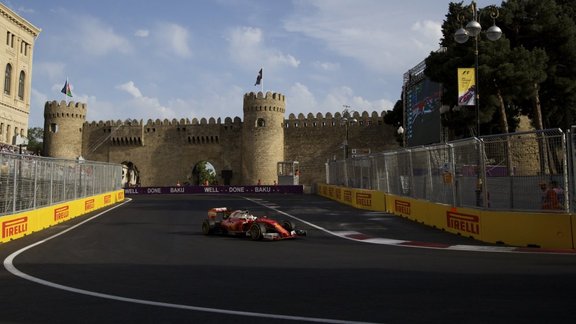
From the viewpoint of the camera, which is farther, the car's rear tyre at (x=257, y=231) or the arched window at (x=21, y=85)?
the arched window at (x=21, y=85)

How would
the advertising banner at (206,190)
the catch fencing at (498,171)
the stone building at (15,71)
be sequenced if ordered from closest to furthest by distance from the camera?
the catch fencing at (498,171) < the advertising banner at (206,190) < the stone building at (15,71)

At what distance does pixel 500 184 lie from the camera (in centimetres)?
1152

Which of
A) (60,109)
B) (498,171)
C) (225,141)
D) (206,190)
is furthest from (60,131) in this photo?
(498,171)

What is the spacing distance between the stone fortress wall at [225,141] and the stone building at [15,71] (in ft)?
17.5

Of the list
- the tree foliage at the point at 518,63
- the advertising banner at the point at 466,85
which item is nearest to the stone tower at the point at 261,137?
the tree foliage at the point at 518,63

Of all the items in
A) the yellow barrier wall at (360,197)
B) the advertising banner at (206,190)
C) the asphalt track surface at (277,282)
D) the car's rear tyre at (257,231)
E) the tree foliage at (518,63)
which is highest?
the tree foliage at (518,63)

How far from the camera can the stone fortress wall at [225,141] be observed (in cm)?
6228

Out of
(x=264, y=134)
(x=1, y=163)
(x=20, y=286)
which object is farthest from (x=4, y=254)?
(x=264, y=134)

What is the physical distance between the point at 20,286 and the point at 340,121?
58533mm

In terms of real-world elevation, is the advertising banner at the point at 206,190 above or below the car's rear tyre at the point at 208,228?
above

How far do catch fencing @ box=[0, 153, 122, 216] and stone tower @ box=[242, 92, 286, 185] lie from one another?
3476cm

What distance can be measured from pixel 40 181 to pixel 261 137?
4570 centimetres

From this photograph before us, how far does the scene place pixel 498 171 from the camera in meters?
11.5

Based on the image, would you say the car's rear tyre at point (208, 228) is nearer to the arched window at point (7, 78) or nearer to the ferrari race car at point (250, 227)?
the ferrari race car at point (250, 227)
